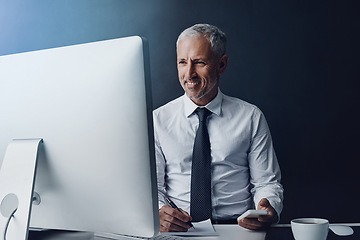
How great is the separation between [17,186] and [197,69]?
1.29 meters

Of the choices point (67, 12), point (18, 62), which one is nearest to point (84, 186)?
point (18, 62)

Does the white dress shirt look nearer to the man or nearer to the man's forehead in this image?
the man

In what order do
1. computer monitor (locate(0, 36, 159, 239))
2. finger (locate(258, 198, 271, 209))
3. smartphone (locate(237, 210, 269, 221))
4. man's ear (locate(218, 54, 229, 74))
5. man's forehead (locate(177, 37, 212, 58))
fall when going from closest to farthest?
computer monitor (locate(0, 36, 159, 239)) < smartphone (locate(237, 210, 269, 221)) < finger (locate(258, 198, 271, 209)) < man's forehead (locate(177, 37, 212, 58)) < man's ear (locate(218, 54, 229, 74))

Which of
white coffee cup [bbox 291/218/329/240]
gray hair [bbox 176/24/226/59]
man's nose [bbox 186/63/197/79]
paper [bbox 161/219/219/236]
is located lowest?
white coffee cup [bbox 291/218/329/240]

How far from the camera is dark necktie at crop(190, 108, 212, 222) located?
71.9 inches

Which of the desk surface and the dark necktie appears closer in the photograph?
the desk surface

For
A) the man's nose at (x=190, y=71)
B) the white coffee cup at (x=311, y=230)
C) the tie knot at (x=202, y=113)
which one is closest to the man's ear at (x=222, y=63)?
the man's nose at (x=190, y=71)

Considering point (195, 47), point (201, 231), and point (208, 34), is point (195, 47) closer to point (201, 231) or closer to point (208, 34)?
point (208, 34)

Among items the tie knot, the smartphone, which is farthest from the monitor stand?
the tie knot

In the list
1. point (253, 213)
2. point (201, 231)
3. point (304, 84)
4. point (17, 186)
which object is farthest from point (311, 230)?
point (304, 84)

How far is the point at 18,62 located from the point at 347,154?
1.95 m

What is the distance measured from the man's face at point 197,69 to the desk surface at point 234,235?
893 millimetres

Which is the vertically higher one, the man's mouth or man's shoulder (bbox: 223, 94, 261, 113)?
the man's mouth

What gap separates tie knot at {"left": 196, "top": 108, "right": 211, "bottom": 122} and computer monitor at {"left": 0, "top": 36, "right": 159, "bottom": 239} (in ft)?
3.62
